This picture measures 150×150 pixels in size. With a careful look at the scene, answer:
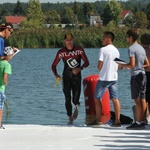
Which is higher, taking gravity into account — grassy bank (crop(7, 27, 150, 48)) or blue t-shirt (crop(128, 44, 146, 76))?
blue t-shirt (crop(128, 44, 146, 76))

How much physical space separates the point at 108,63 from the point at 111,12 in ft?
385

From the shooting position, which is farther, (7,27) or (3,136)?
(7,27)

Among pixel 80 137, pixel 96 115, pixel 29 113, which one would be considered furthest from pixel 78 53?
pixel 29 113

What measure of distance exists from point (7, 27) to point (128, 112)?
8.16 metres

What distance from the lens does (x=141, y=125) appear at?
11.8 metres

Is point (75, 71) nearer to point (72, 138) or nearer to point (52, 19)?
point (72, 138)

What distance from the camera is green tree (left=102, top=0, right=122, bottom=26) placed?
127 metres

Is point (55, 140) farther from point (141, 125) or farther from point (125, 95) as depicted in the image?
point (125, 95)

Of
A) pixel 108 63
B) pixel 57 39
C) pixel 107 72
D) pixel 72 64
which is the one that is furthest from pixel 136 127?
pixel 57 39

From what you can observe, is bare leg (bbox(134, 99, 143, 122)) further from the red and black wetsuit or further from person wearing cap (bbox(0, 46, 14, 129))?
person wearing cap (bbox(0, 46, 14, 129))

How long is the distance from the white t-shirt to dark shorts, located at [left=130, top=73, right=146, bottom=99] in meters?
0.38

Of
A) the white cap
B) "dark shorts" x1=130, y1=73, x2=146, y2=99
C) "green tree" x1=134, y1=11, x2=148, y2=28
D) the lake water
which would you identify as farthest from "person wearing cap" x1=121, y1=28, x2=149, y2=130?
"green tree" x1=134, y1=11, x2=148, y2=28

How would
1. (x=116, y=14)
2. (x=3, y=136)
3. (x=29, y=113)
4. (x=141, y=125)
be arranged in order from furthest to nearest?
1. (x=116, y=14)
2. (x=29, y=113)
3. (x=141, y=125)
4. (x=3, y=136)

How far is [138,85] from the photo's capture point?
1177 cm
